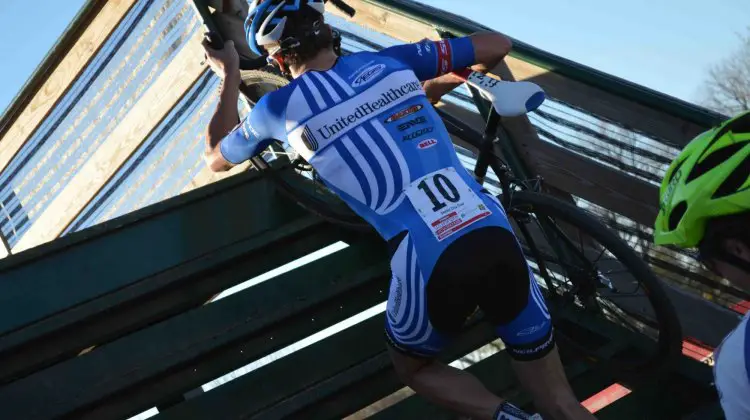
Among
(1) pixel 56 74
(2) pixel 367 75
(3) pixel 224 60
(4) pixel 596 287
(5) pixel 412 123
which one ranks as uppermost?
(1) pixel 56 74

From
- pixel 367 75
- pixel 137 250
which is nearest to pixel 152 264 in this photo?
pixel 137 250

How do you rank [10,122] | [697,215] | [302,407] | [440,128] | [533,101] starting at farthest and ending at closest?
[10,122] < [302,407] < [533,101] < [440,128] < [697,215]

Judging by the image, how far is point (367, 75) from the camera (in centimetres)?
342

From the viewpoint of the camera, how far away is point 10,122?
6070 millimetres

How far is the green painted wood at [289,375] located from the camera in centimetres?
398

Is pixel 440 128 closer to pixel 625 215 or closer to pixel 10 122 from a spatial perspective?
pixel 625 215

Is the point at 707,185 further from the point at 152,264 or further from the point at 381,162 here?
the point at 152,264

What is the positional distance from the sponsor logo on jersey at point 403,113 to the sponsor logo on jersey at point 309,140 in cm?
28

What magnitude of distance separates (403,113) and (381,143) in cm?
16

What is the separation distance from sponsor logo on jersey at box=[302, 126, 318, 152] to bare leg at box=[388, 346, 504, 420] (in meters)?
0.82

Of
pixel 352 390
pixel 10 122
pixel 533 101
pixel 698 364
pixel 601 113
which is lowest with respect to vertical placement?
pixel 698 364

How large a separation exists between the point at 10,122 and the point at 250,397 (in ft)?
10.1

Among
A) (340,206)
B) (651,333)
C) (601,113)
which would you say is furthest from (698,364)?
(340,206)

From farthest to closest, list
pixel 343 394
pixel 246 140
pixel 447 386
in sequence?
pixel 343 394 → pixel 246 140 → pixel 447 386
